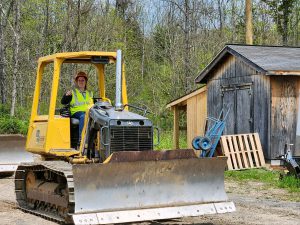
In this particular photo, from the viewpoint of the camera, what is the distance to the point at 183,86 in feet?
104

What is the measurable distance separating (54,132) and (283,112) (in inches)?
393

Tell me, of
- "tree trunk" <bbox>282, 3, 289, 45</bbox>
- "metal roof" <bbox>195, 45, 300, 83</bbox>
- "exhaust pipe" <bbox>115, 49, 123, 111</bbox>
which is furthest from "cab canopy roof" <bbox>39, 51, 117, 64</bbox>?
Answer: "tree trunk" <bbox>282, 3, 289, 45</bbox>

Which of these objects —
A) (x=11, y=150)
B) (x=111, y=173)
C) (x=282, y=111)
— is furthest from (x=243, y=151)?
(x=111, y=173)

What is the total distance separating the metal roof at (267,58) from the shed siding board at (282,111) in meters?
0.47

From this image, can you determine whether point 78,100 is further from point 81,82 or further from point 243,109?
point 243,109

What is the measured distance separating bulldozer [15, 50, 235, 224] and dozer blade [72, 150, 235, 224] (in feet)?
0.04

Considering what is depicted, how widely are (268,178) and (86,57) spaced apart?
7721 mm

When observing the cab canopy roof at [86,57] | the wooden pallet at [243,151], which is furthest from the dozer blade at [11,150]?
the wooden pallet at [243,151]

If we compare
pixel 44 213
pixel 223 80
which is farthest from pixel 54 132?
pixel 223 80

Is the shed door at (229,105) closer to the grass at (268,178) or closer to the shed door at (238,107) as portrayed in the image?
the shed door at (238,107)

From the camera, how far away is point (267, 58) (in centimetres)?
1930

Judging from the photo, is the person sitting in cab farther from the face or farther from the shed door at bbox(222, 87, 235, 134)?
the shed door at bbox(222, 87, 235, 134)

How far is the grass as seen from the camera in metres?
14.3

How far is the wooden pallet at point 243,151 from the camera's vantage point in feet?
59.7
